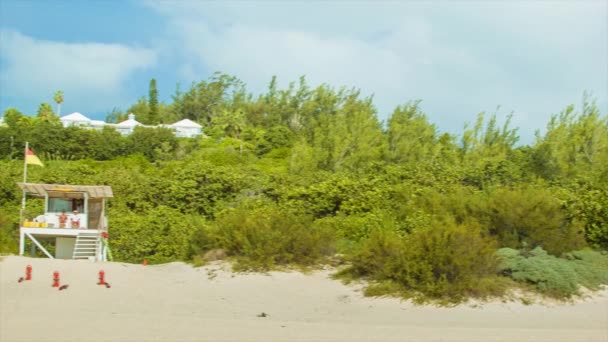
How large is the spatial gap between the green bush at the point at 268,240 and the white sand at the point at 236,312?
55cm

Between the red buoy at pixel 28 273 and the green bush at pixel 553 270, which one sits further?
the red buoy at pixel 28 273

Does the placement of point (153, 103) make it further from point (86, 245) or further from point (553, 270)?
point (553, 270)

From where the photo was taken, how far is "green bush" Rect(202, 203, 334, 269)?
1572 cm

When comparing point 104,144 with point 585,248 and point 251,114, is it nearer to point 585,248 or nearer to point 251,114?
point 251,114

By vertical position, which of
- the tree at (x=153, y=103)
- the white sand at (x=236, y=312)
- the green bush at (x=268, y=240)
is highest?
the tree at (x=153, y=103)

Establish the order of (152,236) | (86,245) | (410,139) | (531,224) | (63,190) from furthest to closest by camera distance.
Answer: (410,139)
(152,236)
(63,190)
(86,245)
(531,224)

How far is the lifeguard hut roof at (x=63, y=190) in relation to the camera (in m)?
20.1

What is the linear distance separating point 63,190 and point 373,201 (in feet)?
34.4

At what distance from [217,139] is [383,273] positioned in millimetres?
40975

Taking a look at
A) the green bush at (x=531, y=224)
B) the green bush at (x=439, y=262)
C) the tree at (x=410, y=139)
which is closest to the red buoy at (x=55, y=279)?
the green bush at (x=439, y=262)

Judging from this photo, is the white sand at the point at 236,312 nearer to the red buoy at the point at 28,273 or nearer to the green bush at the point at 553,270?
the red buoy at the point at 28,273

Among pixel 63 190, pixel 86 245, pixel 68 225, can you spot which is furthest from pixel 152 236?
pixel 63 190

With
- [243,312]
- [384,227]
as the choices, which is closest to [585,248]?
[384,227]

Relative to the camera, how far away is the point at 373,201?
22.8 metres
